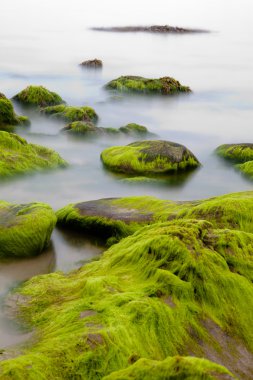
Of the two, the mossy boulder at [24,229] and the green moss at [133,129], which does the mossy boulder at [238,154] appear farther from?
the mossy boulder at [24,229]

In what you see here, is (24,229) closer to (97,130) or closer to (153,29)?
(97,130)

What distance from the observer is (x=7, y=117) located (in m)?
13.3

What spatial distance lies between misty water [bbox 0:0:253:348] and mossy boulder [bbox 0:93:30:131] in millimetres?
347

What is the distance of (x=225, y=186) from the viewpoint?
33.4 ft

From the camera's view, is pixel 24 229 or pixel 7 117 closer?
pixel 24 229

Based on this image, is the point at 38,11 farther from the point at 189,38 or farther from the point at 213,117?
the point at 213,117

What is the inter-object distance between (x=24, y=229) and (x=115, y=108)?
11759 millimetres

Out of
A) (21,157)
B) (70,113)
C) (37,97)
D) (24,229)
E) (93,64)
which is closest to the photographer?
(24,229)

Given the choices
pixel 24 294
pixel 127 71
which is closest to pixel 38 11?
pixel 127 71

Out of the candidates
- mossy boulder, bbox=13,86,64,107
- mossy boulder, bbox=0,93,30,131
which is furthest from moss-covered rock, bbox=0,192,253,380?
mossy boulder, bbox=13,86,64,107

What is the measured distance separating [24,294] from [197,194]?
5.44 meters

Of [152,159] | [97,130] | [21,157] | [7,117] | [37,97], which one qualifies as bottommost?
[152,159]

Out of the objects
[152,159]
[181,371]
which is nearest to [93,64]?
[152,159]

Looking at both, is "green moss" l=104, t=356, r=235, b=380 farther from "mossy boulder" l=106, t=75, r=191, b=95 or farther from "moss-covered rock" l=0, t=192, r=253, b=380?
"mossy boulder" l=106, t=75, r=191, b=95
